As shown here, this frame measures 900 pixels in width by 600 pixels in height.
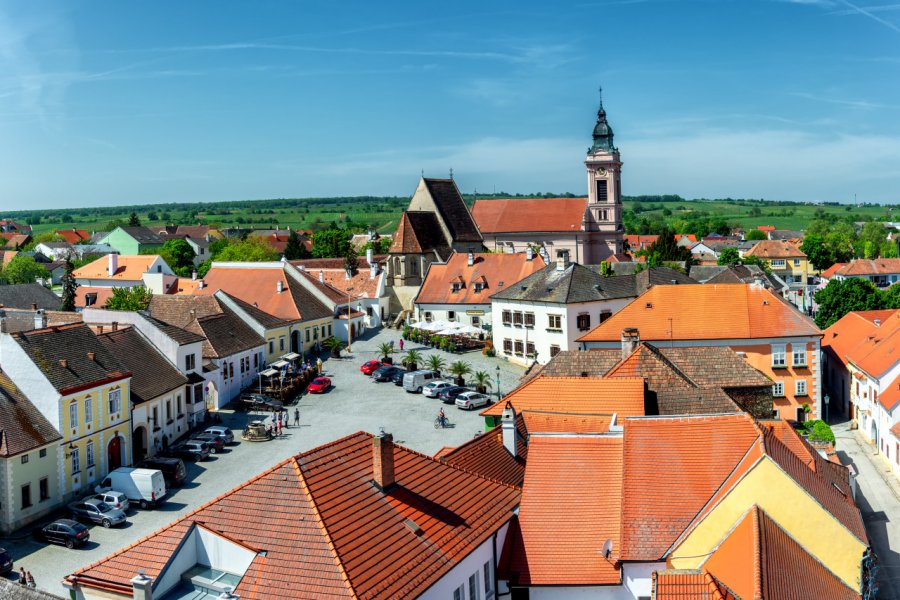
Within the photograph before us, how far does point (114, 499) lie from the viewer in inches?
1283

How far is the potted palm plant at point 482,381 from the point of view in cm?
5047

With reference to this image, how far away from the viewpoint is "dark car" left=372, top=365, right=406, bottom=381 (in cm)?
5316

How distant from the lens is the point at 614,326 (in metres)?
50.0

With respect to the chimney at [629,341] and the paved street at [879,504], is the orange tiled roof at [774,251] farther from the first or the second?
the chimney at [629,341]

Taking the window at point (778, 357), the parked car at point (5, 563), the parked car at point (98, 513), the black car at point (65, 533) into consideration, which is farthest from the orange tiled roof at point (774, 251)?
the parked car at point (5, 563)

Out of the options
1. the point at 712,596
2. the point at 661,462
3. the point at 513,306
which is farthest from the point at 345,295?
the point at 712,596

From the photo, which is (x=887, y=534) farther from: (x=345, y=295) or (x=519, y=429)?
(x=345, y=295)

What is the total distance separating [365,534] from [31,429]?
2230cm

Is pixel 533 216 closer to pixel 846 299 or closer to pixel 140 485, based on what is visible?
pixel 846 299

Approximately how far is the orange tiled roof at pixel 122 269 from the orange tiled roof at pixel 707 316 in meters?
59.9

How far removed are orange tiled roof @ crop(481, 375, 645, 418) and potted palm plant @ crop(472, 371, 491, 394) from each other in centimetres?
1818

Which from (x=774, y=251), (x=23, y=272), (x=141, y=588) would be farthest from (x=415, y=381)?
(x=774, y=251)

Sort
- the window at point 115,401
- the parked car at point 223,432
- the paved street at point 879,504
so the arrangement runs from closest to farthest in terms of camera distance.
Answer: the paved street at point 879,504, the window at point 115,401, the parked car at point 223,432

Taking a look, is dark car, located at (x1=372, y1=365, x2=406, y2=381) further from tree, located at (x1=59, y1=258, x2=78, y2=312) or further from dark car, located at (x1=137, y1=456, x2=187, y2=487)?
tree, located at (x1=59, y1=258, x2=78, y2=312)
